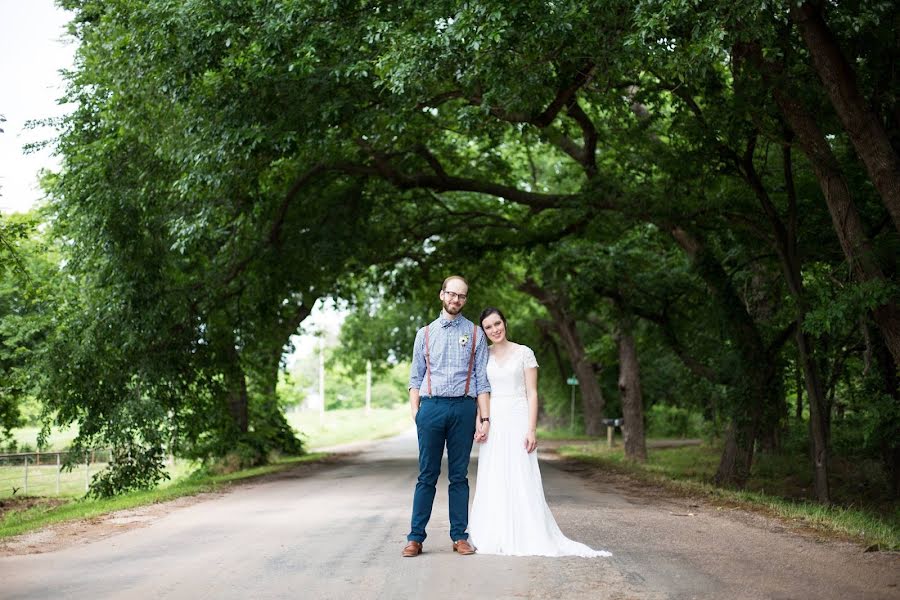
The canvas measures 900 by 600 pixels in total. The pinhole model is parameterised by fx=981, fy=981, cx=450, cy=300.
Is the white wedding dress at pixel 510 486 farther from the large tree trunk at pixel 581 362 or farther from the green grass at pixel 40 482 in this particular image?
the large tree trunk at pixel 581 362

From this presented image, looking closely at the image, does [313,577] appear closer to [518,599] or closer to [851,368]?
[518,599]

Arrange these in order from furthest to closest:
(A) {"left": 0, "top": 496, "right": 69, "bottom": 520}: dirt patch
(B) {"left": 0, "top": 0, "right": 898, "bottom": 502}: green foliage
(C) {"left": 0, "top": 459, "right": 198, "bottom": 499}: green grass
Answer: (C) {"left": 0, "top": 459, "right": 198, "bottom": 499}: green grass
(A) {"left": 0, "top": 496, "right": 69, "bottom": 520}: dirt patch
(B) {"left": 0, "top": 0, "right": 898, "bottom": 502}: green foliage

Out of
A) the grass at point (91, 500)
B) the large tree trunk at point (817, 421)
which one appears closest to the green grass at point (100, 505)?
the grass at point (91, 500)

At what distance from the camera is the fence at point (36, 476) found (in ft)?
69.4

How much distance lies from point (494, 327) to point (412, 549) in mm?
1920

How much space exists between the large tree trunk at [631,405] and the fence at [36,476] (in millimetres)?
13380

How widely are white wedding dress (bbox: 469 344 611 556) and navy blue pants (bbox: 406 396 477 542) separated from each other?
0.82 ft

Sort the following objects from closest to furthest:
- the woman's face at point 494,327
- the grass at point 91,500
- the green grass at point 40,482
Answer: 1. the woman's face at point 494,327
2. the grass at point 91,500
3. the green grass at point 40,482

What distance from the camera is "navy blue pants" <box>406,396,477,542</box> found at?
7891 mm

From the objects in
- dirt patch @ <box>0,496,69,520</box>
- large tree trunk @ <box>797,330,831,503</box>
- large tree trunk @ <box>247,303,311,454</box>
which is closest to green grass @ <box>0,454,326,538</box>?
dirt patch @ <box>0,496,69,520</box>

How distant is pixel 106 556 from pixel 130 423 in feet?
31.1

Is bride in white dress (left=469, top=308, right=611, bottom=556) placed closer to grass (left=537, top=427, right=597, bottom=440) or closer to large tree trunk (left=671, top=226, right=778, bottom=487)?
large tree trunk (left=671, top=226, right=778, bottom=487)

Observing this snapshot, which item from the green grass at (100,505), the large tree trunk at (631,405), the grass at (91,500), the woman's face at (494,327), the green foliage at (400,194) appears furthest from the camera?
the large tree trunk at (631,405)

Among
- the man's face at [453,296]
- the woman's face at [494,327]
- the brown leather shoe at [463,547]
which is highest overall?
the man's face at [453,296]
